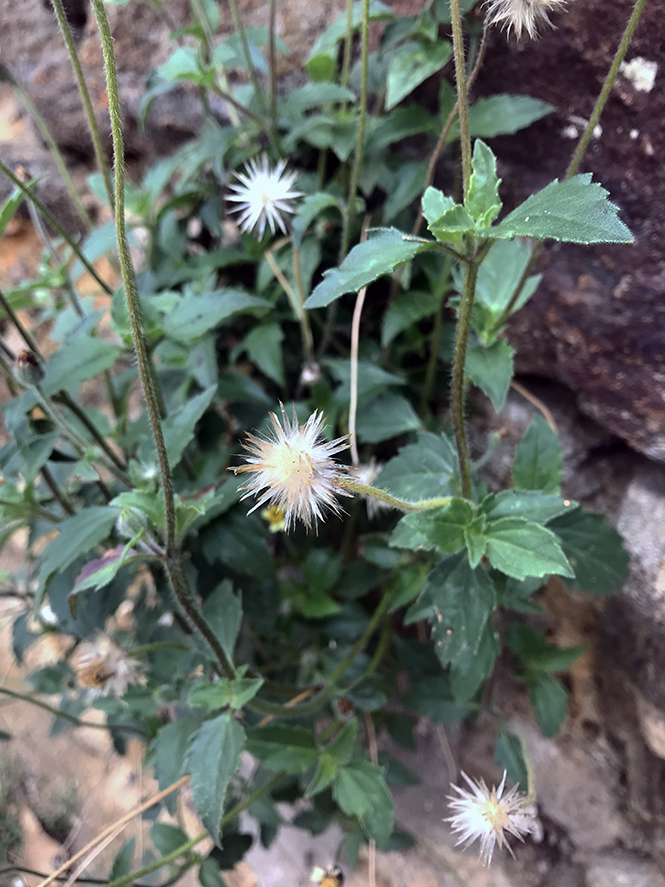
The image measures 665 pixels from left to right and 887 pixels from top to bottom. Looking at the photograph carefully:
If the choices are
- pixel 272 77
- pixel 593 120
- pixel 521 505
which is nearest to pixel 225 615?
pixel 521 505

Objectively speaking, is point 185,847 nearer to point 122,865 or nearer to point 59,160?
point 122,865

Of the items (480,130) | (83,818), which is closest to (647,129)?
(480,130)

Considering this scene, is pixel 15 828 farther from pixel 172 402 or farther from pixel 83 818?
pixel 172 402

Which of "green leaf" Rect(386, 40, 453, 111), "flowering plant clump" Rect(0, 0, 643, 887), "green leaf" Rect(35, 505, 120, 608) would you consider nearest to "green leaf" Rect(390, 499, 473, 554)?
"flowering plant clump" Rect(0, 0, 643, 887)

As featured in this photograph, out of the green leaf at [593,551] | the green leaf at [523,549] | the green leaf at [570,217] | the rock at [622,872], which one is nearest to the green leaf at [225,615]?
the green leaf at [523,549]

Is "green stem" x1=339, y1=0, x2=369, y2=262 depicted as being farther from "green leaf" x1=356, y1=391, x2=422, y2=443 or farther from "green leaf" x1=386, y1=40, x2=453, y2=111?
"green leaf" x1=356, y1=391, x2=422, y2=443
